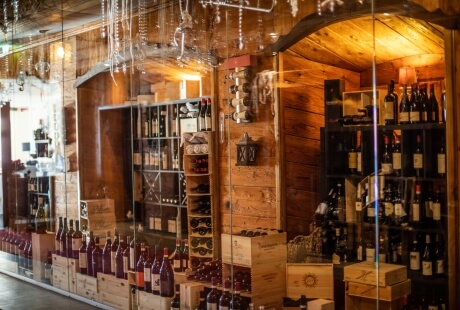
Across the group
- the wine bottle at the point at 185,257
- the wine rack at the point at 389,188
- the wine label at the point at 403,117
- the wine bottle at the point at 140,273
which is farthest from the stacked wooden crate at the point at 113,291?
the wine label at the point at 403,117

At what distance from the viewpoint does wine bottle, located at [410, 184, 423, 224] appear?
11.0ft

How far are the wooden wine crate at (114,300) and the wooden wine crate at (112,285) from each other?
22mm

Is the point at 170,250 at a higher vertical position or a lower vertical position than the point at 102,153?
lower

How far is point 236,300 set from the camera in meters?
3.54

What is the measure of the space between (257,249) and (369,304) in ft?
2.43

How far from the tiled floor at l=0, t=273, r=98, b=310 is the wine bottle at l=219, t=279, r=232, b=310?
4.41 ft

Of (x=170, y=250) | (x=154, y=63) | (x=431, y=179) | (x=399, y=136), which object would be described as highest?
(x=154, y=63)

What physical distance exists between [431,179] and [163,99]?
2258 mm

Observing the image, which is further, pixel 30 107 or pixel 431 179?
pixel 30 107

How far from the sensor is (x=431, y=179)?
329 cm

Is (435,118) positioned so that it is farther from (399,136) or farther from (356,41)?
(356,41)

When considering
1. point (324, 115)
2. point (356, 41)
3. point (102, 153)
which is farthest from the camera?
point (102, 153)

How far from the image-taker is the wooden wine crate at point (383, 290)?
3.12 m

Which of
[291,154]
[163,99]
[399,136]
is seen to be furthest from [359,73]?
[163,99]
